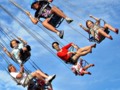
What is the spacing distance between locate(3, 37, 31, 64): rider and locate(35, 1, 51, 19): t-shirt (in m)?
1.62

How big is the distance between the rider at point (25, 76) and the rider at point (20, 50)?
50 centimetres

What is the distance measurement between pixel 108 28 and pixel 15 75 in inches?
204

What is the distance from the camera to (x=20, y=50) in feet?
75.7

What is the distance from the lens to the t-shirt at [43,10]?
24000mm

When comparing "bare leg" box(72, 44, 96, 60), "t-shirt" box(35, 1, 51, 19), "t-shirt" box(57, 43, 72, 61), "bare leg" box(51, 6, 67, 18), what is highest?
"t-shirt" box(35, 1, 51, 19)

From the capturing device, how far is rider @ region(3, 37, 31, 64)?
75.5 feet

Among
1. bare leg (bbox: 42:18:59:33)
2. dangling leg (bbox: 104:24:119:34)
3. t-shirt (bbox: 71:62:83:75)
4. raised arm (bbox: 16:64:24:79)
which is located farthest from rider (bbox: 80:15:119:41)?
raised arm (bbox: 16:64:24:79)

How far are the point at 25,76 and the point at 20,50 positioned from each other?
124cm

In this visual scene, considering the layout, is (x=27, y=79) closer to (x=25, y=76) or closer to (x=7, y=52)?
(x=25, y=76)

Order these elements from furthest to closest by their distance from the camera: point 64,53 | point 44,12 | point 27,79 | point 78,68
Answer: point 78,68
point 44,12
point 64,53
point 27,79

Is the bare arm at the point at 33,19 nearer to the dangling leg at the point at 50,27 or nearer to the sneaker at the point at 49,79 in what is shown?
the dangling leg at the point at 50,27

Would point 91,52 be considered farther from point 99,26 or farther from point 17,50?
point 17,50

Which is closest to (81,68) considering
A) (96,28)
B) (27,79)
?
(96,28)

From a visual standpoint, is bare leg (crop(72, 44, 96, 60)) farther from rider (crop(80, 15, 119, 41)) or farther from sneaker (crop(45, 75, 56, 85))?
sneaker (crop(45, 75, 56, 85))
